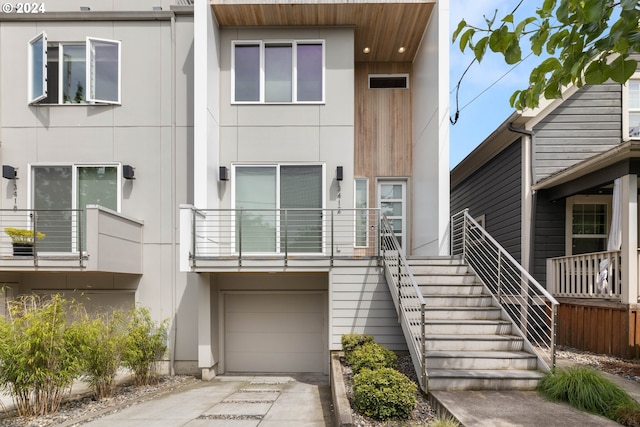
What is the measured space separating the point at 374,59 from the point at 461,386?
7.68m

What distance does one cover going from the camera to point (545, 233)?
368 inches

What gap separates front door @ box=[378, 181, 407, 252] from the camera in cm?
982

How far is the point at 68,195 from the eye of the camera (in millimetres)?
8578

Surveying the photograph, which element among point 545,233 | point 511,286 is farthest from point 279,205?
point 545,233

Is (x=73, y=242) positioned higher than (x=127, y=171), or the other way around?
(x=127, y=171)

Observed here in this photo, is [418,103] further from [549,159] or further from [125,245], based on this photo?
[125,245]

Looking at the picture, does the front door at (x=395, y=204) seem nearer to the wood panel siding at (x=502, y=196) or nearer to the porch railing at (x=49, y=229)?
the wood panel siding at (x=502, y=196)

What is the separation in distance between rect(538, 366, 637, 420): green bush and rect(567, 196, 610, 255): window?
518 centimetres

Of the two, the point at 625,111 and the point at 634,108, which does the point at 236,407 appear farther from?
the point at 634,108

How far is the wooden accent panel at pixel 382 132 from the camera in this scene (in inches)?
385

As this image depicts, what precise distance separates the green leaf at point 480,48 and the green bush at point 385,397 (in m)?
3.49

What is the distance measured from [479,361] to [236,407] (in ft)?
11.5

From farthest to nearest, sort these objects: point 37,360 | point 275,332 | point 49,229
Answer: point 275,332 → point 49,229 → point 37,360

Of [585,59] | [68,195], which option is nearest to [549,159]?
[585,59]
